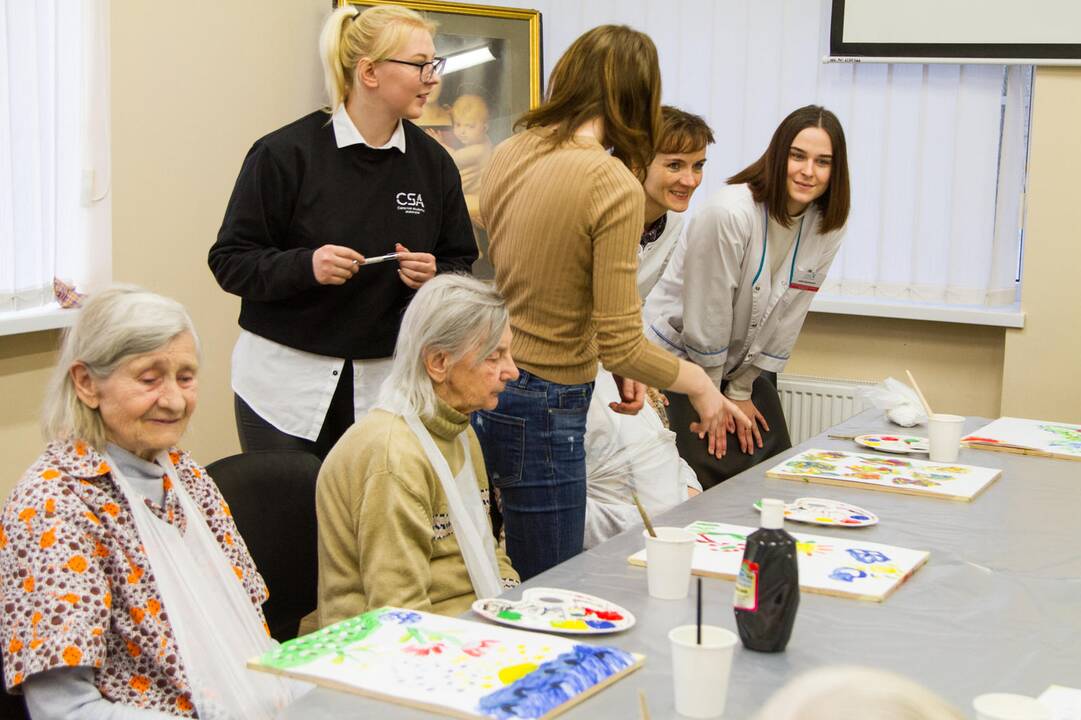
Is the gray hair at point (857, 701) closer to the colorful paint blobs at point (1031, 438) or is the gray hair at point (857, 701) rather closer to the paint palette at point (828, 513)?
the paint palette at point (828, 513)

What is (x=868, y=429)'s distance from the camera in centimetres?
304

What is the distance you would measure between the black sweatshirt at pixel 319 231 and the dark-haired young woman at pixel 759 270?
86cm

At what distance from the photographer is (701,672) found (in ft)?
4.22

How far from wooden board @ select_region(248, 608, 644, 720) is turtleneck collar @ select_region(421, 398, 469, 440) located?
50 cm

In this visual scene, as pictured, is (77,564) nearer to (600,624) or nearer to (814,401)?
(600,624)

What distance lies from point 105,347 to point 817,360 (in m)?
3.31

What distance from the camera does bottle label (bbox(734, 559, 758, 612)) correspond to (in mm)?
1493

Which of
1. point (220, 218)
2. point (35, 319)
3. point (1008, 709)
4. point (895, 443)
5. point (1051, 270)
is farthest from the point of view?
point (1051, 270)

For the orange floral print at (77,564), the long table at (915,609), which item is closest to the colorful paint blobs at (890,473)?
the long table at (915,609)

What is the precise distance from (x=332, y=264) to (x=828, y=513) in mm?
1030

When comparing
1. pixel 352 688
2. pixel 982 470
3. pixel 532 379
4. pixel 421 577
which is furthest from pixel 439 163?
pixel 352 688

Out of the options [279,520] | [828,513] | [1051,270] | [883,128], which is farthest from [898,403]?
[279,520]

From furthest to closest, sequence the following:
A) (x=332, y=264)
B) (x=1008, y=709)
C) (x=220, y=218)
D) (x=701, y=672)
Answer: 1. (x=220, y=218)
2. (x=332, y=264)
3. (x=701, y=672)
4. (x=1008, y=709)

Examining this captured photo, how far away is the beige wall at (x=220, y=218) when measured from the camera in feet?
11.3
